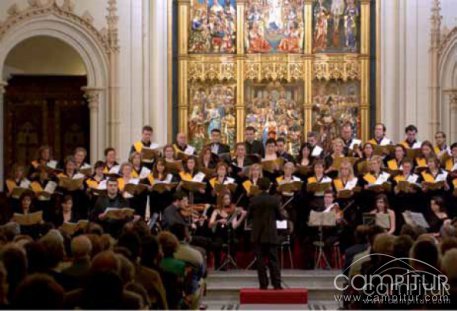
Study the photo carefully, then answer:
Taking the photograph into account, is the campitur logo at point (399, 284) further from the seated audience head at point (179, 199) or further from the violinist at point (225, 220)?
the violinist at point (225, 220)

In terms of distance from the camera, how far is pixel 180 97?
21.2 meters

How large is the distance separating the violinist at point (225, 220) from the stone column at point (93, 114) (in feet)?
17.8

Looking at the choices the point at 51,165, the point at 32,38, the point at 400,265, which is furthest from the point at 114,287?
the point at 32,38

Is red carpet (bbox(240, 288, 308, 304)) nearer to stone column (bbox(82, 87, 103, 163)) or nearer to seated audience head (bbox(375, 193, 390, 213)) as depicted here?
seated audience head (bbox(375, 193, 390, 213))

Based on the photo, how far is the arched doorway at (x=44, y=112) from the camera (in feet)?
72.6

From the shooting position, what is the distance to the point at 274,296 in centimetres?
1359

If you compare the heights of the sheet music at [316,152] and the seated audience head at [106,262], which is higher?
the sheet music at [316,152]

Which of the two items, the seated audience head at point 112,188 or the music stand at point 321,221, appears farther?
the seated audience head at point 112,188

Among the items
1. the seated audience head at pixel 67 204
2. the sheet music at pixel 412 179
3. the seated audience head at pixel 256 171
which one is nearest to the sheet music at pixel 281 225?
the seated audience head at pixel 256 171

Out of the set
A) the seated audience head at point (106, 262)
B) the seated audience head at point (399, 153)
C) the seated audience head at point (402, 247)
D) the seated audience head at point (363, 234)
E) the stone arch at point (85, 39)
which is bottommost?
the seated audience head at point (363, 234)

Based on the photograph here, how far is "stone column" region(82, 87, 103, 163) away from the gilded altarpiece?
1776 mm

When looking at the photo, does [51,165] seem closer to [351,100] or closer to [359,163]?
[359,163]

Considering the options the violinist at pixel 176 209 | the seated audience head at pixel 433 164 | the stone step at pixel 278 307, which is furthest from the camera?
the seated audience head at pixel 433 164

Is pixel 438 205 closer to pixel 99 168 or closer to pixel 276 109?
pixel 99 168
